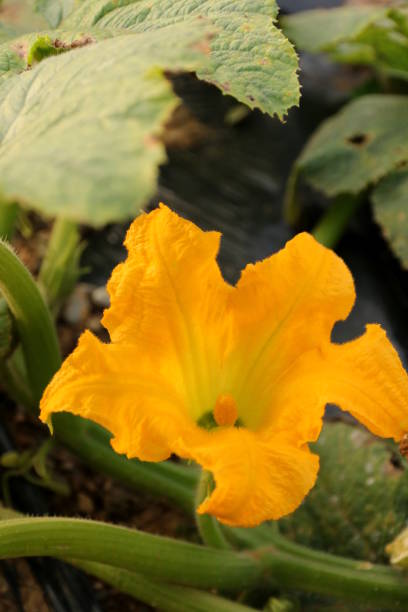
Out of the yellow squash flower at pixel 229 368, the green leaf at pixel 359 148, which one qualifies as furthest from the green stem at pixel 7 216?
the green leaf at pixel 359 148

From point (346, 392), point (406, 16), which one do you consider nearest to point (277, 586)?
point (346, 392)

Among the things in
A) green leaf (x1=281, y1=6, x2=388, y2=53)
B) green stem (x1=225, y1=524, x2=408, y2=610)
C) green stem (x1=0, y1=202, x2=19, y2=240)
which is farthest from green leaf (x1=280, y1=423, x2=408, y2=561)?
green leaf (x1=281, y1=6, x2=388, y2=53)

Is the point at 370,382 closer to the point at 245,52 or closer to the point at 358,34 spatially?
the point at 245,52

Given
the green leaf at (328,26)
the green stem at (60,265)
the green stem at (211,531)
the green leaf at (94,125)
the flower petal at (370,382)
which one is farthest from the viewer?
the green leaf at (328,26)

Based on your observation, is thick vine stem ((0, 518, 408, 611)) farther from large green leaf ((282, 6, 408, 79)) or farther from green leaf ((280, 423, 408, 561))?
large green leaf ((282, 6, 408, 79))

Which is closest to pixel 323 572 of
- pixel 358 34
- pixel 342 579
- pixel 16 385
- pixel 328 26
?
pixel 342 579

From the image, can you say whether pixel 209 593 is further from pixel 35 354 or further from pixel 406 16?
pixel 406 16

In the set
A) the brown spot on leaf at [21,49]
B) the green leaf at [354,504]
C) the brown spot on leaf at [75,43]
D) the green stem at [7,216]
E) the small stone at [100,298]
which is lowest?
the green leaf at [354,504]

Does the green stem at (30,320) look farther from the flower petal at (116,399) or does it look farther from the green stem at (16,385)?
the flower petal at (116,399)
